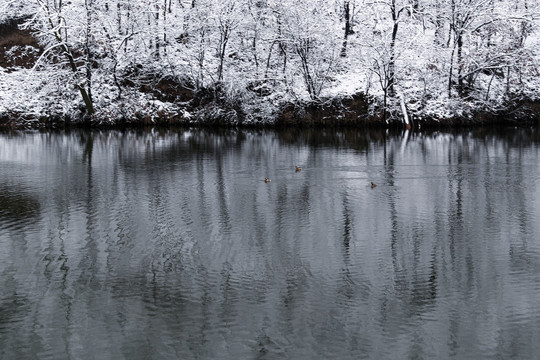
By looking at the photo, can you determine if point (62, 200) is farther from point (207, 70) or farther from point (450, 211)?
point (207, 70)

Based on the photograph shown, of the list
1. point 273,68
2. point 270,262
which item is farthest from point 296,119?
point 270,262

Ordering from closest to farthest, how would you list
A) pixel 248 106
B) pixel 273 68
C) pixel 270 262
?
pixel 270 262 → pixel 248 106 → pixel 273 68

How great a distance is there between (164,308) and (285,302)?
1976 mm

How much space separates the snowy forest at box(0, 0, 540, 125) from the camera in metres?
46.8

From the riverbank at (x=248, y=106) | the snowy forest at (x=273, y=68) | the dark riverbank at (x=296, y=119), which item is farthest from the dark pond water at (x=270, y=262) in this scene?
the snowy forest at (x=273, y=68)

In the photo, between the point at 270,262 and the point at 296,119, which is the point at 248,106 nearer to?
the point at 296,119

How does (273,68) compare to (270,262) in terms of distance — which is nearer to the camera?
(270,262)

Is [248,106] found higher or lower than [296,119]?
higher

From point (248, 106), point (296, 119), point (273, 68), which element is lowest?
point (296, 119)

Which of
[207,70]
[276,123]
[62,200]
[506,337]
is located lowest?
[506,337]

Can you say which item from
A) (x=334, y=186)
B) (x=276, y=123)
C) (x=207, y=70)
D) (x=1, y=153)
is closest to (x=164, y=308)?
(x=334, y=186)

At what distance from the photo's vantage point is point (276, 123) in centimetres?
4678

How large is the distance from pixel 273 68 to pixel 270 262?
42.2 m

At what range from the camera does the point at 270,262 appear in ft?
39.1
